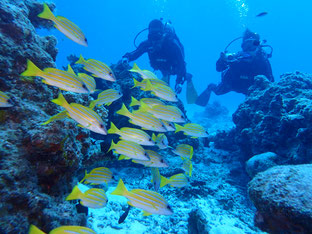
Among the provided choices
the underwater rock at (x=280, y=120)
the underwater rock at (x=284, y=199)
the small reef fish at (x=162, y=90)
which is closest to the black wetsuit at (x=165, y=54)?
the underwater rock at (x=280, y=120)

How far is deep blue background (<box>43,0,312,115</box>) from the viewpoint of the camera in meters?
104

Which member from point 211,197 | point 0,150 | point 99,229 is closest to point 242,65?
point 211,197

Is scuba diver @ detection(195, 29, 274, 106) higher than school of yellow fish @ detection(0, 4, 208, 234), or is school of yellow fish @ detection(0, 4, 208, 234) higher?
scuba diver @ detection(195, 29, 274, 106)

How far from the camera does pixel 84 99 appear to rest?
14.0ft

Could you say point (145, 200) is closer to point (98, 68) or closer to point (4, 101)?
point (4, 101)

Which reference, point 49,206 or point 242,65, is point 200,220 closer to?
point 49,206

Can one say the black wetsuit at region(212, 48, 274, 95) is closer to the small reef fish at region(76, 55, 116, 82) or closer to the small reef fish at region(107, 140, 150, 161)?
the small reef fish at region(76, 55, 116, 82)

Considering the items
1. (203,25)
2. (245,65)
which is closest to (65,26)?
(245,65)

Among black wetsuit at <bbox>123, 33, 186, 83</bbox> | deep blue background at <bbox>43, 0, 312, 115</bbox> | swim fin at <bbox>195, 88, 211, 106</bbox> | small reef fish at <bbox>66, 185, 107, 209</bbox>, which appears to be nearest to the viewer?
small reef fish at <bbox>66, 185, 107, 209</bbox>

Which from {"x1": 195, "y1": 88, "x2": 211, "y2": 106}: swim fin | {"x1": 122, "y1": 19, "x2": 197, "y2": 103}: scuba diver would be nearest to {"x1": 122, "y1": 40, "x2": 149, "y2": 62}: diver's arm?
{"x1": 122, "y1": 19, "x2": 197, "y2": 103}: scuba diver

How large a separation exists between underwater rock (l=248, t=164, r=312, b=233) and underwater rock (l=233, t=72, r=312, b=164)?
3705 millimetres

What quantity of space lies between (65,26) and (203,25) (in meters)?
144

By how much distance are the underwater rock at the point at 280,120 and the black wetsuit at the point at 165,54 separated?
4.76m

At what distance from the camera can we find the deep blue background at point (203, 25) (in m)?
104
